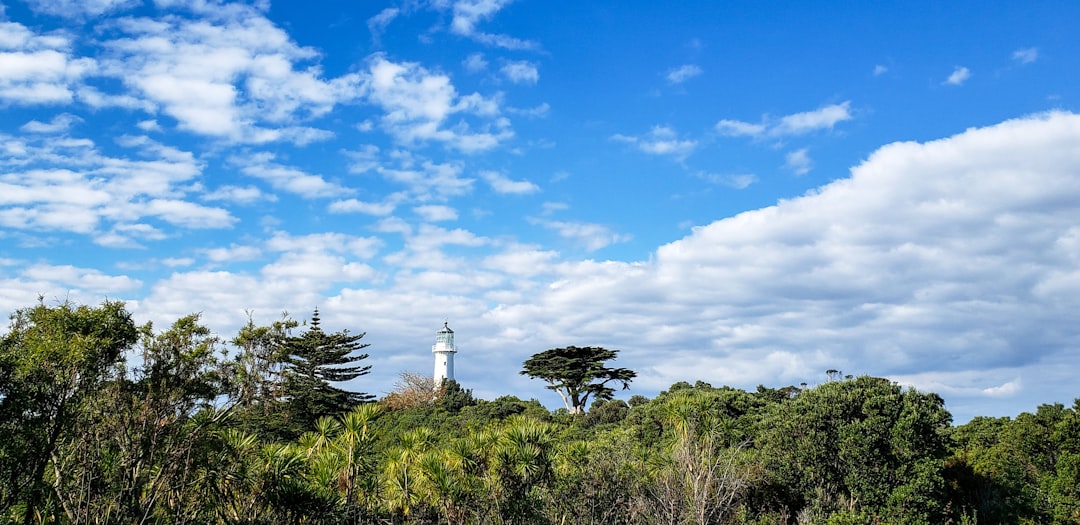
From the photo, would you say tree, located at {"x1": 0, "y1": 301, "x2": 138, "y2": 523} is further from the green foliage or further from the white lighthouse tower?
the white lighthouse tower

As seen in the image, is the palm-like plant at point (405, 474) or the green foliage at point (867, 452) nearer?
the palm-like plant at point (405, 474)

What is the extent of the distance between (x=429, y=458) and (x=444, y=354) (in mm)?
42691

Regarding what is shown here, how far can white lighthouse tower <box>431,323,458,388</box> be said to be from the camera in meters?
58.4

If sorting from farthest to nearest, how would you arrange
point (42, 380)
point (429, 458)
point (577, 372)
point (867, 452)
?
1. point (577, 372)
2. point (867, 452)
3. point (429, 458)
4. point (42, 380)

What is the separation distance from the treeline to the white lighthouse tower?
28827 millimetres

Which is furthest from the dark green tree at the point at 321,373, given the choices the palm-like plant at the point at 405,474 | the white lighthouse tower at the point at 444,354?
the palm-like plant at the point at 405,474

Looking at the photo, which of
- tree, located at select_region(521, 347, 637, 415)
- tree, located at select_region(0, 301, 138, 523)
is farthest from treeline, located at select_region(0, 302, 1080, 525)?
tree, located at select_region(521, 347, 637, 415)

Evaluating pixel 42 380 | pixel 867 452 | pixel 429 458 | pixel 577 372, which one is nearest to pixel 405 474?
pixel 429 458

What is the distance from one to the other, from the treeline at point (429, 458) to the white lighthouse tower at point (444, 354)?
28.8 metres

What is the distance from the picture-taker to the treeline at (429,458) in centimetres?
1029

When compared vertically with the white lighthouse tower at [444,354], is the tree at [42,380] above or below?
below

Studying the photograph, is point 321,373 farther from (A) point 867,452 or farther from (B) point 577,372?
(A) point 867,452

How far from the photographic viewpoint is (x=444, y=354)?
59062 mm

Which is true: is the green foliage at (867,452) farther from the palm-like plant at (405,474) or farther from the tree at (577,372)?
the tree at (577,372)
